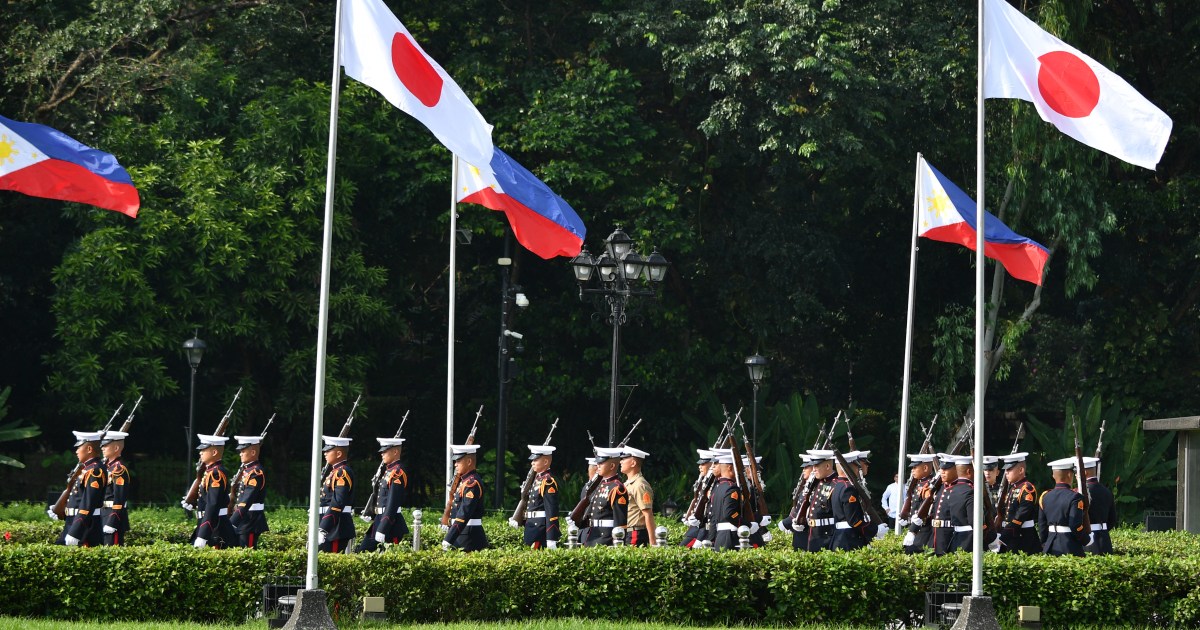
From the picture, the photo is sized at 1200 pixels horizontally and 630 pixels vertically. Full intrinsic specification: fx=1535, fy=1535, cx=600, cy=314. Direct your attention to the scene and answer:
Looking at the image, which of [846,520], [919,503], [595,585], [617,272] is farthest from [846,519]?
[617,272]

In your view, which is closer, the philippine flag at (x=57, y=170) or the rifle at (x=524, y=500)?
the philippine flag at (x=57, y=170)

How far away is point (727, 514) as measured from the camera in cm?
1590

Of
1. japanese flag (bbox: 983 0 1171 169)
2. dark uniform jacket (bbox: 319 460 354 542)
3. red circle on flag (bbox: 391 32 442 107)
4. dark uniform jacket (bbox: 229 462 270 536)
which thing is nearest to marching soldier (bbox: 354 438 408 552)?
dark uniform jacket (bbox: 319 460 354 542)

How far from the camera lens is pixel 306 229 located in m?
27.6

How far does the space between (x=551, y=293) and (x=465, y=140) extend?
1886cm

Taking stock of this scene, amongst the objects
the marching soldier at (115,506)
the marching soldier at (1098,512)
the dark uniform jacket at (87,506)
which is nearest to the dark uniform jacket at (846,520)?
the marching soldier at (1098,512)

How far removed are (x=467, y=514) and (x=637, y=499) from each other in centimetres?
178

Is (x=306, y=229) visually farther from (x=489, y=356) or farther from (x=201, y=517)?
(x=201, y=517)

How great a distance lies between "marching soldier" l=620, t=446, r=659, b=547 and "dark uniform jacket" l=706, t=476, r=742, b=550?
701mm

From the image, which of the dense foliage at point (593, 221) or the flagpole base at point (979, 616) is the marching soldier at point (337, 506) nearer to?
the flagpole base at point (979, 616)

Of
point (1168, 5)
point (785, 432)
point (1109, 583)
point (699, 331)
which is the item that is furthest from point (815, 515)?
point (1168, 5)

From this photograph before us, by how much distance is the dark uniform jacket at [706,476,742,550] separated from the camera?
52.0ft

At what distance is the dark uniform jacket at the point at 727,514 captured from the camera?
1584cm

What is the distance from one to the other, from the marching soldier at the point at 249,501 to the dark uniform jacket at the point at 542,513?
2.84 m
